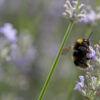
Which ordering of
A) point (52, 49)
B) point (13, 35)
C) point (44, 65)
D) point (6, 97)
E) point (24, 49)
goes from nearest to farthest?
point (13, 35)
point (6, 97)
point (24, 49)
point (44, 65)
point (52, 49)

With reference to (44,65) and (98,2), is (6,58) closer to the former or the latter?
(98,2)

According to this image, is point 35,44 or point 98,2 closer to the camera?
point 98,2

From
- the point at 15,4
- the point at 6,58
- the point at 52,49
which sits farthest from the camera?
the point at 15,4

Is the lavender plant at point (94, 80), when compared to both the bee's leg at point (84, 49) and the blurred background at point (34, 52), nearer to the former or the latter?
the bee's leg at point (84, 49)

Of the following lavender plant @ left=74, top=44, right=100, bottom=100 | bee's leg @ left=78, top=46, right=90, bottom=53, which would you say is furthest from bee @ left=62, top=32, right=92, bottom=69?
lavender plant @ left=74, top=44, right=100, bottom=100

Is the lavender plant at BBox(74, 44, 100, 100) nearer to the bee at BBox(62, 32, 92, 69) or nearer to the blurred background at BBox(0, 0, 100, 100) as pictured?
the bee at BBox(62, 32, 92, 69)

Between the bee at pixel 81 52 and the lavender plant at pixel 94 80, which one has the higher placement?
the bee at pixel 81 52

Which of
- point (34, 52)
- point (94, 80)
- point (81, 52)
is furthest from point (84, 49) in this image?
point (34, 52)


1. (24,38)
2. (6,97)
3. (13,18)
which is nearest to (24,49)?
(24,38)

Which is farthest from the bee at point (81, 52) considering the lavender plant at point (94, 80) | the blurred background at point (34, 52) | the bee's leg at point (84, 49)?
the blurred background at point (34, 52)
